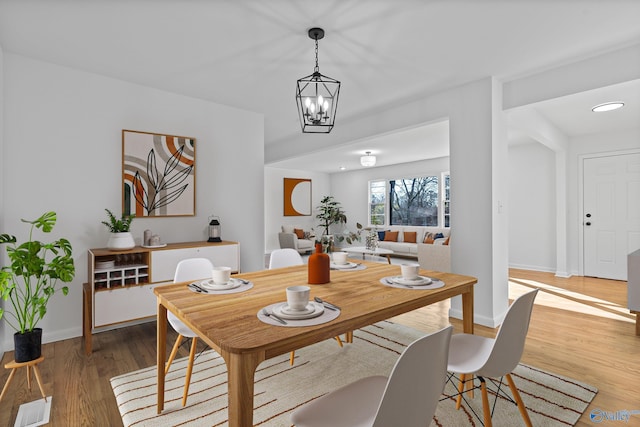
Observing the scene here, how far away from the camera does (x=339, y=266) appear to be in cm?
230

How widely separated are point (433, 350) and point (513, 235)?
6322 millimetres

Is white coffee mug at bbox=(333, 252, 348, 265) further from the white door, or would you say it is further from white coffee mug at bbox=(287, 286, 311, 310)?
the white door

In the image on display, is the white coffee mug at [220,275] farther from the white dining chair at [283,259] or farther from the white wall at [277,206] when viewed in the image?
the white wall at [277,206]

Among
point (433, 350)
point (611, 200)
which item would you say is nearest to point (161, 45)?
point (433, 350)

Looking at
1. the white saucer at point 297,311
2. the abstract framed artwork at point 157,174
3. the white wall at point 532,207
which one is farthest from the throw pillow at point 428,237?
the white saucer at point 297,311

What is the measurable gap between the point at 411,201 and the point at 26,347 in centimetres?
783

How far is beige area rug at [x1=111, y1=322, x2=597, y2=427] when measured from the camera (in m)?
1.78

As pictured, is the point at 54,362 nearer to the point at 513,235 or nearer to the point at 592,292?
the point at 592,292

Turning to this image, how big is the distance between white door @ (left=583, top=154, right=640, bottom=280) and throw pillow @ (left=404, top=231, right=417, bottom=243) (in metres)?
3.25

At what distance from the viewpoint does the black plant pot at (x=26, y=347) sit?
2033 mm

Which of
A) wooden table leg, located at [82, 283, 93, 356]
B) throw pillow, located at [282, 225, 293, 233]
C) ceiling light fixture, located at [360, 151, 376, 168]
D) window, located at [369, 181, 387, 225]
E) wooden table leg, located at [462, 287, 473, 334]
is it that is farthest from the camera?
window, located at [369, 181, 387, 225]

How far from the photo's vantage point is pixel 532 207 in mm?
6094

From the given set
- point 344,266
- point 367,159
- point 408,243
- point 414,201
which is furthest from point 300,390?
point 414,201

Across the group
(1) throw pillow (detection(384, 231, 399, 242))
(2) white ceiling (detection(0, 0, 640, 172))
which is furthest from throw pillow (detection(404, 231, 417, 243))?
(2) white ceiling (detection(0, 0, 640, 172))
